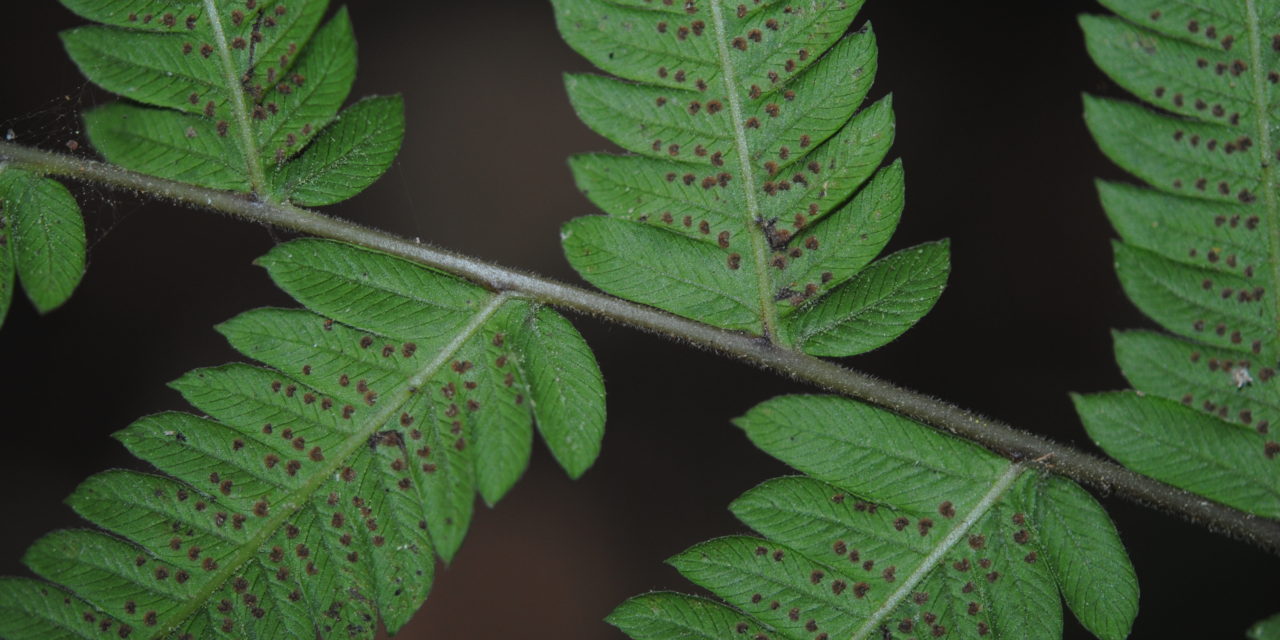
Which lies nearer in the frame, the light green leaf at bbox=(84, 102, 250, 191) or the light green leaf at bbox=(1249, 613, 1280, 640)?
the light green leaf at bbox=(1249, 613, 1280, 640)

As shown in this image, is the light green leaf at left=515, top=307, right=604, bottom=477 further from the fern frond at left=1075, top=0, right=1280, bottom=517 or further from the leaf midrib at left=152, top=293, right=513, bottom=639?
the fern frond at left=1075, top=0, right=1280, bottom=517

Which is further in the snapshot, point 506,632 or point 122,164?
point 506,632

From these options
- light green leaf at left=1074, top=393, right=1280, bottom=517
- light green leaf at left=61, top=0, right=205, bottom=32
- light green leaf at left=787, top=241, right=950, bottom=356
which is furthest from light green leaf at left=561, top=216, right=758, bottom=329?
light green leaf at left=61, top=0, right=205, bottom=32

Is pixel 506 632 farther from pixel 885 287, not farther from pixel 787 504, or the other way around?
pixel 885 287

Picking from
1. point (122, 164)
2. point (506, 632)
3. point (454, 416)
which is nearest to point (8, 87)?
point (122, 164)

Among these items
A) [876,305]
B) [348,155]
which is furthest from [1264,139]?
[348,155]

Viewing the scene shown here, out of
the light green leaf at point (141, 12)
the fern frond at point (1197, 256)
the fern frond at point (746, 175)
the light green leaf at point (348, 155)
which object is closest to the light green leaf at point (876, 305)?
the fern frond at point (746, 175)

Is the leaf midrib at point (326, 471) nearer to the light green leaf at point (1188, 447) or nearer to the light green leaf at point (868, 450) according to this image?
the light green leaf at point (868, 450)
